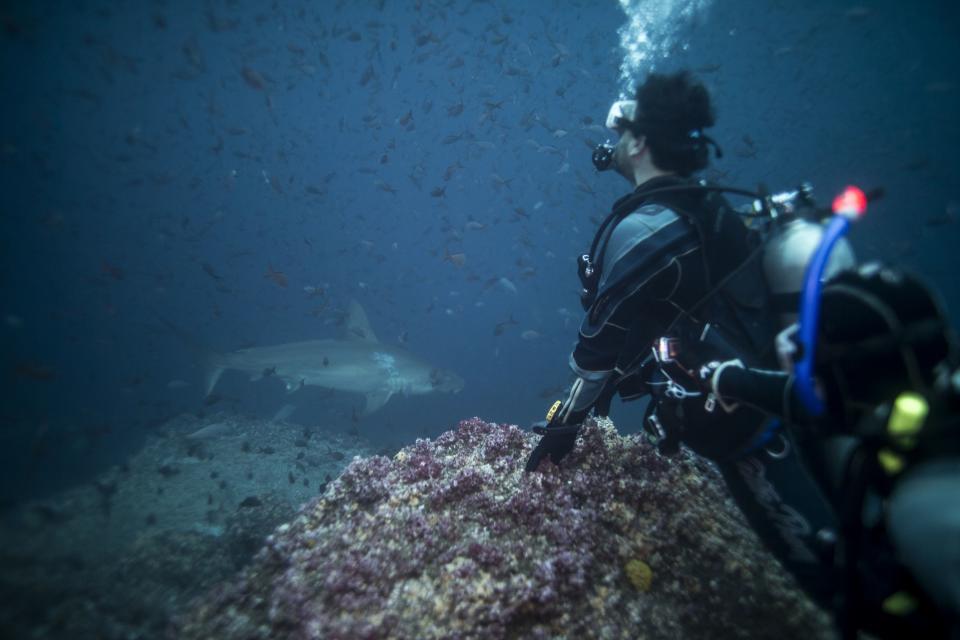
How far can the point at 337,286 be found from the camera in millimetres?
81000

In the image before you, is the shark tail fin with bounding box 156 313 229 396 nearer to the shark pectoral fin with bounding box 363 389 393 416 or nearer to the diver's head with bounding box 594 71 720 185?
the shark pectoral fin with bounding box 363 389 393 416

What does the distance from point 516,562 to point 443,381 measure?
489 inches

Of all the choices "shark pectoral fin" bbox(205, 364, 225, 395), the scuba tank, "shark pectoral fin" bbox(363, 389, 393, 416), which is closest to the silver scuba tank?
the scuba tank

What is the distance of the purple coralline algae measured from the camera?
8.55 feet

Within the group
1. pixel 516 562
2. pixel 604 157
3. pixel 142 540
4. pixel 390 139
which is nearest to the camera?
pixel 516 562

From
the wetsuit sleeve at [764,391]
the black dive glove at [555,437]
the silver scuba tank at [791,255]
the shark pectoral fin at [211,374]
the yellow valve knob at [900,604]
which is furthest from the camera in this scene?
the shark pectoral fin at [211,374]

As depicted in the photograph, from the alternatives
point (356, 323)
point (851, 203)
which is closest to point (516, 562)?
point (851, 203)

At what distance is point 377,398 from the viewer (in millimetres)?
14102

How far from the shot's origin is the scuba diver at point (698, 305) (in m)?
2.53

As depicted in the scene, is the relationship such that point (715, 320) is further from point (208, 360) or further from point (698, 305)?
point (208, 360)

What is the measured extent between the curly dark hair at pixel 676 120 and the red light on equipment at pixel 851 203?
1287 millimetres

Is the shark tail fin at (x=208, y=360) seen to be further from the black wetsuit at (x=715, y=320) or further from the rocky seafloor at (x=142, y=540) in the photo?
the black wetsuit at (x=715, y=320)

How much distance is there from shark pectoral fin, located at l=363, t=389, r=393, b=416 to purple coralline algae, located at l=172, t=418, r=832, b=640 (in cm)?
1022

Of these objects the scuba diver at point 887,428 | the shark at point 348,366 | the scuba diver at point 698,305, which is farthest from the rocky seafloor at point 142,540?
the scuba diver at point 887,428
